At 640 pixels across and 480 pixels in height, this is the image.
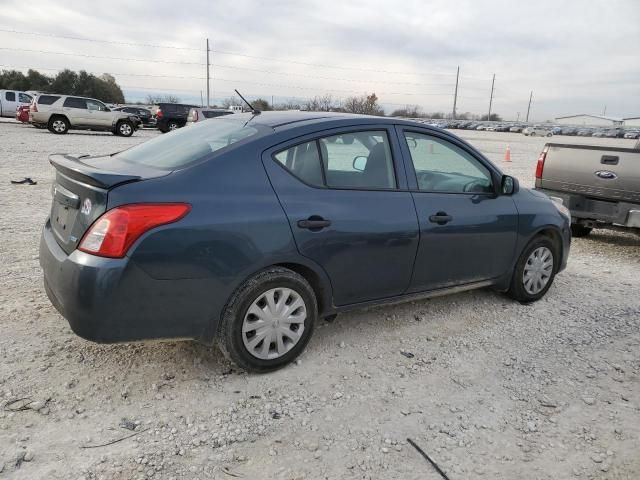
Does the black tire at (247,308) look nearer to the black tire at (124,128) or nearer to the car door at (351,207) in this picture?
the car door at (351,207)

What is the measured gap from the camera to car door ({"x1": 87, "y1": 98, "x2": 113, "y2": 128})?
75.4ft

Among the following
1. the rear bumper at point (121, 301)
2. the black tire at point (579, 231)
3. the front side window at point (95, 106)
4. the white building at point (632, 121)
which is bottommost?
the black tire at point (579, 231)

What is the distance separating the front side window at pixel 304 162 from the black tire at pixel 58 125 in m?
22.5

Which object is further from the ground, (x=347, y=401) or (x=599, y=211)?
(x=599, y=211)

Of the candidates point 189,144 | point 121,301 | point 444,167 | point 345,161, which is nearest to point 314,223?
point 345,161

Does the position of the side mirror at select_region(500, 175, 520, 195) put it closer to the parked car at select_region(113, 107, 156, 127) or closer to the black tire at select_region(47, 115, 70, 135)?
the black tire at select_region(47, 115, 70, 135)

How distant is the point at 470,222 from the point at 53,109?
74.5 feet

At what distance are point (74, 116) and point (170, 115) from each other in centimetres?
597

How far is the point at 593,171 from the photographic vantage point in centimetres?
642

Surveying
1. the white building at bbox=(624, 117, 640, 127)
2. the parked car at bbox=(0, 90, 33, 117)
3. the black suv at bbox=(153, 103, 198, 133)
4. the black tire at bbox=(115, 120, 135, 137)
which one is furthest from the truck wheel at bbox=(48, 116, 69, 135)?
the white building at bbox=(624, 117, 640, 127)

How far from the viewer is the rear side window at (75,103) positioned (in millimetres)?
22406

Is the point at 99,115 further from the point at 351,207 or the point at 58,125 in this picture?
the point at 351,207

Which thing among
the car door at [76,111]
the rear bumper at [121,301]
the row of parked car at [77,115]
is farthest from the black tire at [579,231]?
the car door at [76,111]

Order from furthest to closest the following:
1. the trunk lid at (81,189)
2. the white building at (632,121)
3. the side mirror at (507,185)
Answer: the white building at (632,121) < the side mirror at (507,185) < the trunk lid at (81,189)
